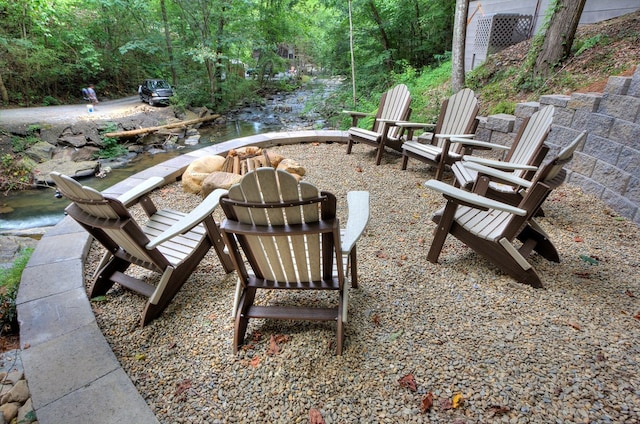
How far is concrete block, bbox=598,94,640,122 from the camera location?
238cm

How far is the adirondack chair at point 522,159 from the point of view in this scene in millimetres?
2232

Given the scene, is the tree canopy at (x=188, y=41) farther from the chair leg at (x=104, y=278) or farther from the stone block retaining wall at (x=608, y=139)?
the chair leg at (x=104, y=278)

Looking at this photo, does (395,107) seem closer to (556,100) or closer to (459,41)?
(556,100)

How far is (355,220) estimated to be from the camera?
1.58 metres

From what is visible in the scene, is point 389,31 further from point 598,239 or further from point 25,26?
point 25,26

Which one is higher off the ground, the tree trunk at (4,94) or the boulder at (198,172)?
the tree trunk at (4,94)

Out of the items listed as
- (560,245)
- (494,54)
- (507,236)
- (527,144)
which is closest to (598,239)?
(560,245)

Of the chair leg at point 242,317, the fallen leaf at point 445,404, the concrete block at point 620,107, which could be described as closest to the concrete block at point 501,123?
the concrete block at point 620,107

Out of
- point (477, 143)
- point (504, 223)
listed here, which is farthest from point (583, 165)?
point (504, 223)

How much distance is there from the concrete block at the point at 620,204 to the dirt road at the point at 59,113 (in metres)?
9.79

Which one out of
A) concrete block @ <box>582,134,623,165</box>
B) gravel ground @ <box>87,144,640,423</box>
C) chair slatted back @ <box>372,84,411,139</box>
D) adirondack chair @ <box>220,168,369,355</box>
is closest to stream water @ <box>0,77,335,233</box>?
gravel ground @ <box>87,144,640,423</box>

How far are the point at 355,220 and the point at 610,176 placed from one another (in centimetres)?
256

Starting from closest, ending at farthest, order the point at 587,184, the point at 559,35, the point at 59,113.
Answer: the point at 587,184 < the point at 559,35 < the point at 59,113

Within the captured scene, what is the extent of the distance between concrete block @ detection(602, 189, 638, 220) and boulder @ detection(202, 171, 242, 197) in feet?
11.0
